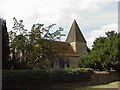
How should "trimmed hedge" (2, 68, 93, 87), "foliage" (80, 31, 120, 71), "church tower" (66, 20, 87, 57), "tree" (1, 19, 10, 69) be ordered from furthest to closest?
"church tower" (66, 20, 87, 57), "foliage" (80, 31, 120, 71), "tree" (1, 19, 10, 69), "trimmed hedge" (2, 68, 93, 87)

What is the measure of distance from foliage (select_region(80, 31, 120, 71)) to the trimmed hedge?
12.3 ft

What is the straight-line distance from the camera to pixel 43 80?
24656 millimetres

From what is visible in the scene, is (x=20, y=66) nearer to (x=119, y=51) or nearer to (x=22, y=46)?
(x=22, y=46)

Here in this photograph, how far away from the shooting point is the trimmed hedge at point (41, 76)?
75.8ft

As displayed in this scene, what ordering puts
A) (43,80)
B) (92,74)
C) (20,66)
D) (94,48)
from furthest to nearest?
(94,48)
(92,74)
(20,66)
(43,80)

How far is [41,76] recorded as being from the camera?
24406 mm

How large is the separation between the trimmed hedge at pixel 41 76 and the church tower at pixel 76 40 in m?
20.3

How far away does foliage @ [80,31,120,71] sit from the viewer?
29938 mm

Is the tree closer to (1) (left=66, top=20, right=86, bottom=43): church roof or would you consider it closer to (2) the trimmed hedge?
(2) the trimmed hedge

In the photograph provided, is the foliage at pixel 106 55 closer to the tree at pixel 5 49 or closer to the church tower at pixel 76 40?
the tree at pixel 5 49

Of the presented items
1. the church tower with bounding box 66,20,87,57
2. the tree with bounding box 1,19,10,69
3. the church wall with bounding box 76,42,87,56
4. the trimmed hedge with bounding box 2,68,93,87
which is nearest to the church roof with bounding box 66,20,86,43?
the church tower with bounding box 66,20,87,57

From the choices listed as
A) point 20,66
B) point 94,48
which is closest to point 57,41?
point 20,66

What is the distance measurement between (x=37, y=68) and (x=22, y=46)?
8.47 ft

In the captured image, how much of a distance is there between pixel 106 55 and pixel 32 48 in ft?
28.7
